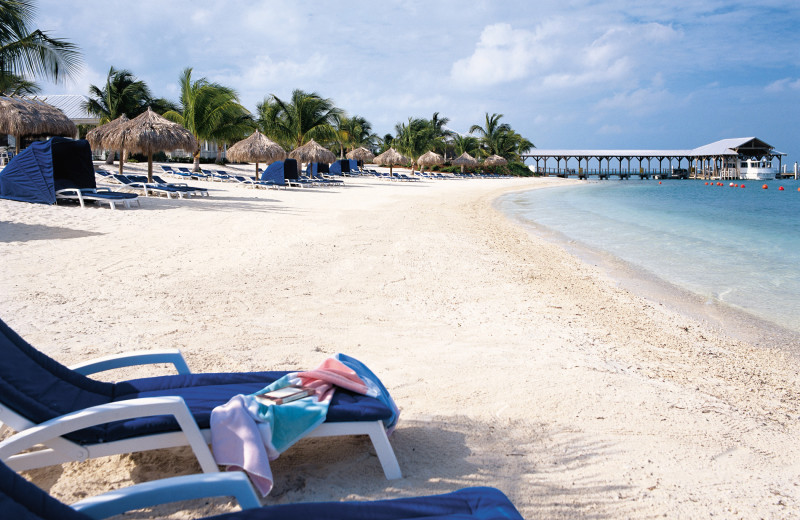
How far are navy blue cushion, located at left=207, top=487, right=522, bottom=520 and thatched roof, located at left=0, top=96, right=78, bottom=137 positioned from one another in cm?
1831

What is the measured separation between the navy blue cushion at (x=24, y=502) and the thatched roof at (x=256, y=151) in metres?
23.5

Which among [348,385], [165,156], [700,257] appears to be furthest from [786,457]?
[165,156]

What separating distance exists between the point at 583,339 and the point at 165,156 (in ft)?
107

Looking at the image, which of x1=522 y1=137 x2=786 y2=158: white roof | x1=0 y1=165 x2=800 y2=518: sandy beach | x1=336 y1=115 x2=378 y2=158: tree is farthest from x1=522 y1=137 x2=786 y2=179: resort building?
x1=0 y1=165 x2=800 y2=518: sandy beach

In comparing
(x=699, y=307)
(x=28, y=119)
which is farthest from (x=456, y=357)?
(x=28, y=119)

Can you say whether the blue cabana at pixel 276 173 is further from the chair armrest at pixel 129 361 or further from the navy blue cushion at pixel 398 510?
the navy blue cushion at pixel 398 510

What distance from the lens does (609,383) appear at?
351 centimetres

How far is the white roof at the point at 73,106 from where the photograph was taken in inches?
1222

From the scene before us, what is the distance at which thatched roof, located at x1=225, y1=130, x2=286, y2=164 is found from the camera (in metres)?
23.6

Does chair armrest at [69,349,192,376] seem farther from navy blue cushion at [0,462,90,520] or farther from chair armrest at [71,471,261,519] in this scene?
navy blue cushion at [0,462,90,520]

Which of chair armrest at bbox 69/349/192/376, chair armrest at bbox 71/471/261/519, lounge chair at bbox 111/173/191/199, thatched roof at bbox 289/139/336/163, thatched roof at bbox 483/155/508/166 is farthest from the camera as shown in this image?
thatched roof at bbox 483/155/508/166

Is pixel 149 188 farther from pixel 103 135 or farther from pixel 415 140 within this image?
pixel 415 140

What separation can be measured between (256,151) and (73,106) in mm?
17372

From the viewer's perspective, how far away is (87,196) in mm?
11531
